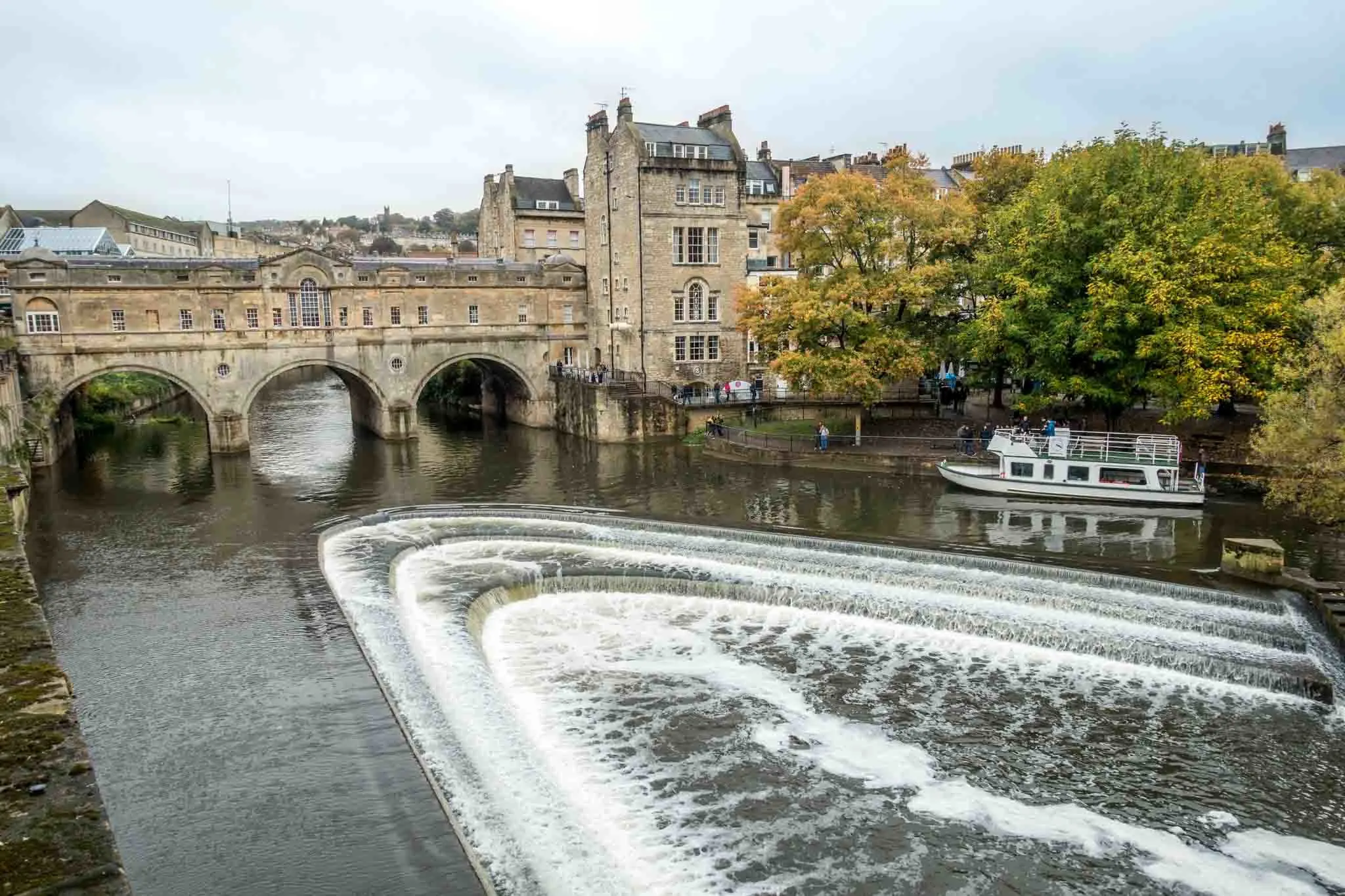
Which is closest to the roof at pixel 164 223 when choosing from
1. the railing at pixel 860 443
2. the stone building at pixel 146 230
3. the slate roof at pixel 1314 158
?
the stone building at pixel 146 230

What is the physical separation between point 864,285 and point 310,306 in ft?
84.0

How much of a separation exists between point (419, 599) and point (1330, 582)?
66.7 feet

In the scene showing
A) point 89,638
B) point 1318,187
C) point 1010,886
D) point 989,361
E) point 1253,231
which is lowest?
point 1010,886

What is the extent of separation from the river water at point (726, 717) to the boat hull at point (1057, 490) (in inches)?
45.6

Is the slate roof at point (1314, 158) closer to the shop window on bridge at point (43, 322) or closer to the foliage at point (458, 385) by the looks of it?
the foliage at point (458, 385)

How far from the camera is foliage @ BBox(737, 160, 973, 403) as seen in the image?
3794cm

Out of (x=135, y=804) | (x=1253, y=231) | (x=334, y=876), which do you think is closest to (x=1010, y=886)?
(x=334, y=876)

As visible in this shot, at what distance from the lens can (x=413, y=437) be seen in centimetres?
4691

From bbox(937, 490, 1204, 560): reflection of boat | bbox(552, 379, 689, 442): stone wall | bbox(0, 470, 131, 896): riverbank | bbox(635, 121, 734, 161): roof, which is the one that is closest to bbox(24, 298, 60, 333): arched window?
bbox(552, 379, 689, 442): stone wall

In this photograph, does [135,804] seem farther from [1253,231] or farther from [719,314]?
[719,314]

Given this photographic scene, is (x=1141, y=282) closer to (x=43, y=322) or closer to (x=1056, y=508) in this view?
A: (x=1056, y=508)

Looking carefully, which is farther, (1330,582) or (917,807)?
(1330,582)

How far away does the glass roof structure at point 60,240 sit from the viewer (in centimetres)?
6078

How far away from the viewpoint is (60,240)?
63125 mm
